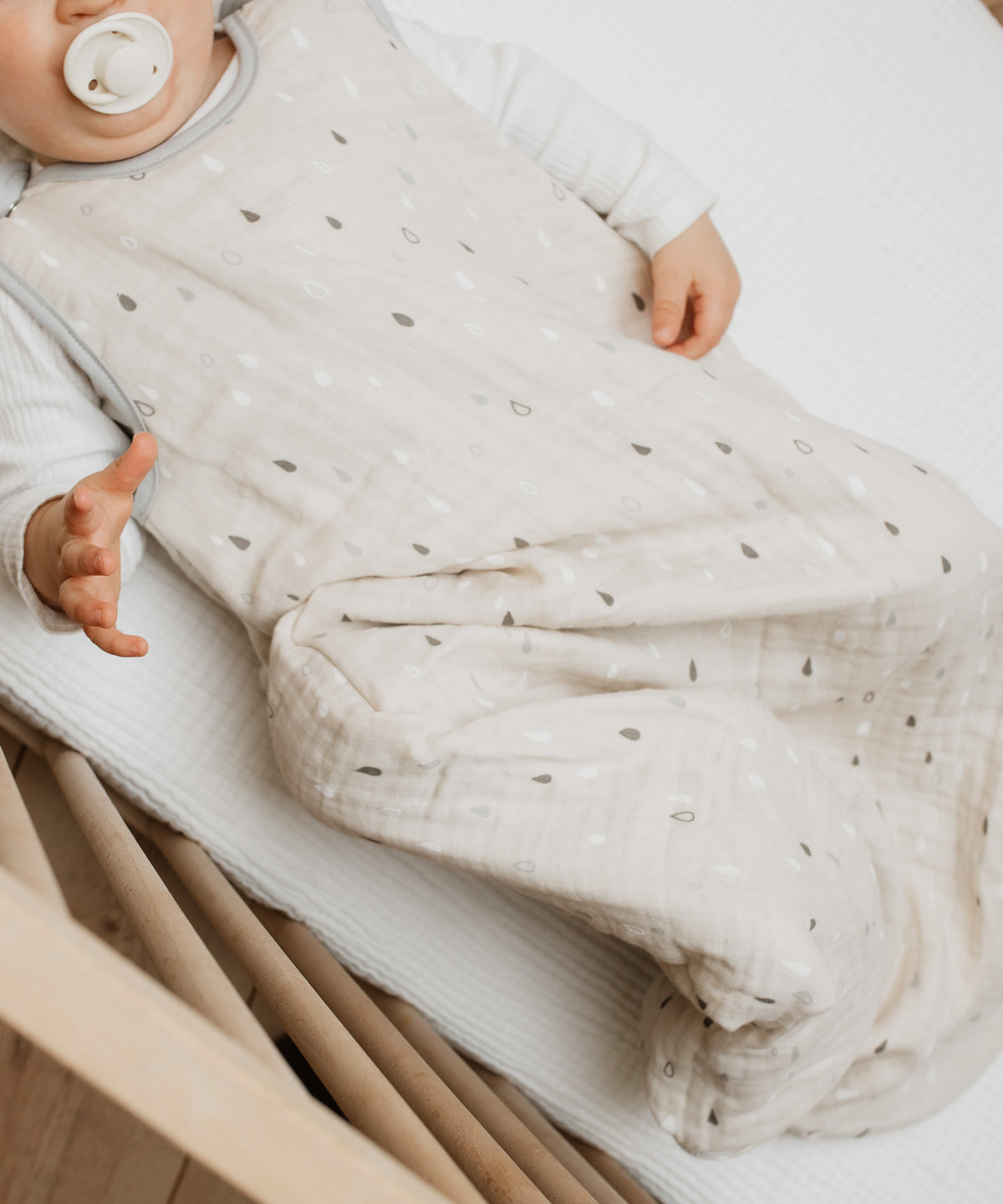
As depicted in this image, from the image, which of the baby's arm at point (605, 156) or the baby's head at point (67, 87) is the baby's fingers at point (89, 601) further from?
the baby's arm at point (605, 156)

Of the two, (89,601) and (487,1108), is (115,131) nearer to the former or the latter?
(89,601)

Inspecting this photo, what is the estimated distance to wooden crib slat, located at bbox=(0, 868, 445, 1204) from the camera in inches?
10.5

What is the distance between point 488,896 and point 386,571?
0.88 feet

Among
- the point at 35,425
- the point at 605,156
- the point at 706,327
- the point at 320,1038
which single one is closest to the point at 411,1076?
the point at 320,1038

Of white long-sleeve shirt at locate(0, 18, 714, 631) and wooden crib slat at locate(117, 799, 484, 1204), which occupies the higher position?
white long-sleeve shirt at locate(0, 18, 714, 631)

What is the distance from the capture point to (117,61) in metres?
0.54

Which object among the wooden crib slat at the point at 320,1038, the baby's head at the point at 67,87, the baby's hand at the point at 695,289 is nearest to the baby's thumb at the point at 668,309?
the baby's hand at the point at 695,289

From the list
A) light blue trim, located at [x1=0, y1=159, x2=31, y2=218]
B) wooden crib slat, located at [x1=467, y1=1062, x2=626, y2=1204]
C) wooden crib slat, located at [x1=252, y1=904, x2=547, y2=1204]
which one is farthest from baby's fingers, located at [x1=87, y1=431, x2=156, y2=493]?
wooden crib slat, located at [x1=467, y1=1062, x2=626, y2=1204]

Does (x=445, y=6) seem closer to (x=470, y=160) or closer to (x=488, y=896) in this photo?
(x=470, y=160)

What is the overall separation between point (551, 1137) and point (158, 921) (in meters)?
0.35

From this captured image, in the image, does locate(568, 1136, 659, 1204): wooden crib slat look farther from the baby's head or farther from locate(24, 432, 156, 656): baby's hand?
the baby's head

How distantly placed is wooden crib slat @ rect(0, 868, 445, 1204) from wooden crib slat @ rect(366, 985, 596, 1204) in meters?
0.31

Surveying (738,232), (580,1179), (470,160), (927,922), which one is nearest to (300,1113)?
(580,1179)

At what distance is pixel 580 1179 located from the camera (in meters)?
0.64
